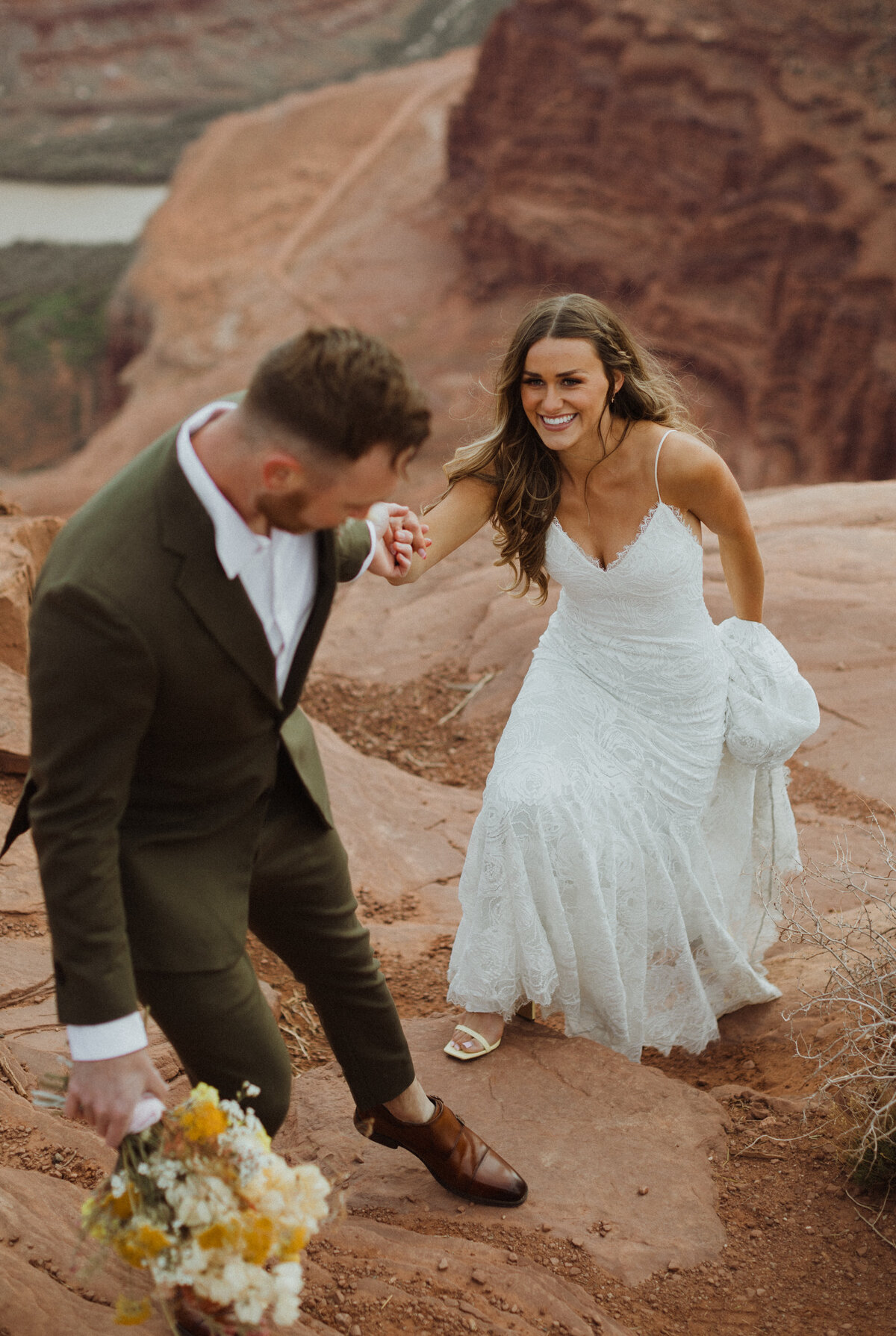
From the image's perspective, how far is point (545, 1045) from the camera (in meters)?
3.16

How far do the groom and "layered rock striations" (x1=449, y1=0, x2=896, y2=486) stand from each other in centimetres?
1442

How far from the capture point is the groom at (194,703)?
1678mm

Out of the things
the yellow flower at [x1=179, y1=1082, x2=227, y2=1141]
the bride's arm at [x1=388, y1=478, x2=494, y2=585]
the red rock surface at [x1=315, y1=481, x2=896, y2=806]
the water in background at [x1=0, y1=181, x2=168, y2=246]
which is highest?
the bride's arm at [x1=388, y1=478, x2=494, y2=585]

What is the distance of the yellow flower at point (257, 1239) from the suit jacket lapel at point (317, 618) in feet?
2.65

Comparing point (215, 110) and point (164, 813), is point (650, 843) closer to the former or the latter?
point (164, 813)

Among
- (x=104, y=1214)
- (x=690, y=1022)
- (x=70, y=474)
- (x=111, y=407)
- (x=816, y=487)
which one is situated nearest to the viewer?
(x=104, y=1214)

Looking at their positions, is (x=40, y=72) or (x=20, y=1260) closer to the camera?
(x=20, y=1260)

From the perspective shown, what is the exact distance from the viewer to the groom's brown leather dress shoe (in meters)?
2.50

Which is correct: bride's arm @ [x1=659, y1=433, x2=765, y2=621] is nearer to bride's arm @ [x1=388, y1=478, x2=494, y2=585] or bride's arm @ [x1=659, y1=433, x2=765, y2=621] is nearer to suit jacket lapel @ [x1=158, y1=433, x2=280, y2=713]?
bride's arm @ [x1=388, y1=478, x2=494, y2=585]

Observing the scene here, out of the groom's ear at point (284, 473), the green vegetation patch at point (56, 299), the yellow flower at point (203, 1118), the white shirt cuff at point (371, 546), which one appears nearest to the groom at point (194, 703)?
the groom's ear at point (284, 473)

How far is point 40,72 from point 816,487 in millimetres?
42488

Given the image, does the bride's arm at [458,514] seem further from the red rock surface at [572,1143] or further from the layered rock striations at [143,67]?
the layered rock striations at [143,67]

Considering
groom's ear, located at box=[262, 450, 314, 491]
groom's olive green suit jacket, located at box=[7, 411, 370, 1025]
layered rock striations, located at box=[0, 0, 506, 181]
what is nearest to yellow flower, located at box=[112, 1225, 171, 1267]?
groom's olive green suit jacket, located at box=[7, 411, 370, 1025]

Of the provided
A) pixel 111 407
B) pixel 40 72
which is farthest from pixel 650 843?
pixel 40 72
